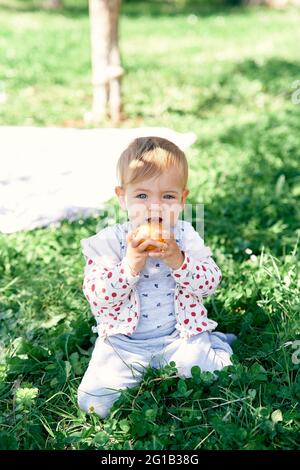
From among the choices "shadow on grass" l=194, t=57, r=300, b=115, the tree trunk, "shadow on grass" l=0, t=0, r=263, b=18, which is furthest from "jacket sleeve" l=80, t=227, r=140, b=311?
"shadow on grass" l=0, t=0, r=263, b=18

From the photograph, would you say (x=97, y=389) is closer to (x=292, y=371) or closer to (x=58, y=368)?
(x=58, y=368)

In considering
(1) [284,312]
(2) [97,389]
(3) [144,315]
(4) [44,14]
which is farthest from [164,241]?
(4) [44,14]

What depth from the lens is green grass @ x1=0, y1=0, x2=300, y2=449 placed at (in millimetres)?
2352

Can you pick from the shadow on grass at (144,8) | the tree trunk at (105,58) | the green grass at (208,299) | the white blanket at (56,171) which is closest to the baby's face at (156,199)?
the green grass at (208,299)

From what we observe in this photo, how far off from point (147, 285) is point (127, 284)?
0.57 ft

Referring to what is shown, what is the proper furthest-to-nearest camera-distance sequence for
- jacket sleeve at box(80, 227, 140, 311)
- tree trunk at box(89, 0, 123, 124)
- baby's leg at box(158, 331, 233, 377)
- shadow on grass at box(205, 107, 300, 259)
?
tree trunk at box(89, 0, 123, 124), shadow on grass at box(205, 107, 300, 259), baby's leg at box(158, 331, 233, 377), jacket sleeve at box(80, 227, 140, 311)

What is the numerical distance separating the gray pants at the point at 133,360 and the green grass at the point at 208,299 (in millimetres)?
54

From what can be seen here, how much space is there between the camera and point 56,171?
4926 millimetres

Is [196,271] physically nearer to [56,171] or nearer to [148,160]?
[148,160]

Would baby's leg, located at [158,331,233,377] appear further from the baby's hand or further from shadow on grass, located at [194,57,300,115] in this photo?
shadow on grass, located at [194,57,300,115]

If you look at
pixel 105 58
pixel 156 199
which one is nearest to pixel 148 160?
pixel 156 199

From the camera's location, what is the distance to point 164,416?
2.44 metres

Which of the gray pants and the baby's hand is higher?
the baby's hand
